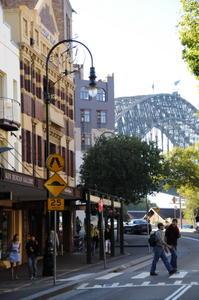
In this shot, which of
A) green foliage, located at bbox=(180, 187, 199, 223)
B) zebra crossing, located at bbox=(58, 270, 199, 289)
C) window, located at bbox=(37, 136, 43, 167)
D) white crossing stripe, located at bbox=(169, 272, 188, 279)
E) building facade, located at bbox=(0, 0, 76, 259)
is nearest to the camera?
zebra crossing, located at bbox=(58, 270, 199, 289)

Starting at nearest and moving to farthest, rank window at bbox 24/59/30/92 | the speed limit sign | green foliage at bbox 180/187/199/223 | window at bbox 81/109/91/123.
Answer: the speed limit sign → window at bbox 24/59/30/92 → green foliage at bbox 180/187/199/223 → window at bbox 81/109/91/123

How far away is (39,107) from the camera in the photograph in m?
37.9

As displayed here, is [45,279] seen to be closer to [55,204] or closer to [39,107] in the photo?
[55,204]

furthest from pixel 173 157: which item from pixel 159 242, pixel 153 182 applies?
pixel 159 242

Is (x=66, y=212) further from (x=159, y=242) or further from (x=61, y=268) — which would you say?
(x=159, y=242)

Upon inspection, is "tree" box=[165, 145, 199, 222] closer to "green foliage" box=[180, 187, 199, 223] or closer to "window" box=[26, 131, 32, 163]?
"green foliage" box=[180, 187, 199, 223]

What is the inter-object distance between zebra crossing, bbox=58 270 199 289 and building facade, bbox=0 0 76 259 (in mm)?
5434

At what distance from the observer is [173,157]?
77125 millimetres

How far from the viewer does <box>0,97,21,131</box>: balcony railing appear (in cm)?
3025

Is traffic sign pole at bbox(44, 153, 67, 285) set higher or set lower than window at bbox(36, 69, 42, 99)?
lower

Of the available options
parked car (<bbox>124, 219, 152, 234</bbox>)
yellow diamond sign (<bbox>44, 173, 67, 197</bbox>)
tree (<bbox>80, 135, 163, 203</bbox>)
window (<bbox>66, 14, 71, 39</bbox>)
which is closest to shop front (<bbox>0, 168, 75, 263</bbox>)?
yellow diamond sign (<bbox>44, 173, 67, 197</bbox>)

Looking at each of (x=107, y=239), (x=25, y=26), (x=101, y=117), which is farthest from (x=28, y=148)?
(x=101, y=117)

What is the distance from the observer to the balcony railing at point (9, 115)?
30.2 m

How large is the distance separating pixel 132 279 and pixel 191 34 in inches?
309
